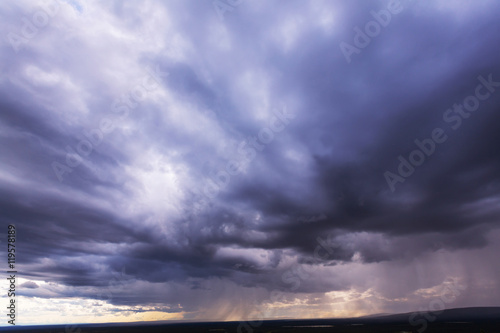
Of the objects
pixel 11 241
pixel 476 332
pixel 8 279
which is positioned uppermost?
pixel 11 241

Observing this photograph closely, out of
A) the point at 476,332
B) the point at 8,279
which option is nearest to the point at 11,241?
the point at 8,279

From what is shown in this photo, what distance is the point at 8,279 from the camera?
124 feet

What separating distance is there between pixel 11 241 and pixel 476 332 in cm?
19716

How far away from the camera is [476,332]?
502 ft

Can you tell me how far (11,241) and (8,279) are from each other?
4.97 meters

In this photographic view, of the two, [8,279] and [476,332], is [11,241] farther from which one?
[476,332]

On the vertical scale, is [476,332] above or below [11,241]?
below

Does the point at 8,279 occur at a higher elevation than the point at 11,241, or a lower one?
lower

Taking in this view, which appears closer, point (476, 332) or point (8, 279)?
point (8, 279)

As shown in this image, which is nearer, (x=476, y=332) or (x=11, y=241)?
(x=11, y=241)

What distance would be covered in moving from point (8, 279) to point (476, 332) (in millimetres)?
195652

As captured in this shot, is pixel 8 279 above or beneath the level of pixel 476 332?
above
